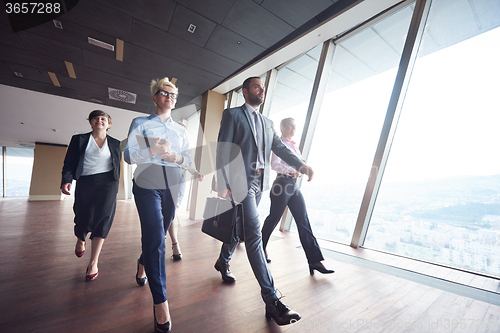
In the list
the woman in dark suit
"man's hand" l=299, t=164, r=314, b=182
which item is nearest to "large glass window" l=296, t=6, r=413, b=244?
"man's hand" l=299, t=164, r=314, b=182

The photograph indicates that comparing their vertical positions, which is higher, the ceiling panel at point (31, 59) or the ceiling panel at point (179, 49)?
the ceiling panel at point (179, 49)

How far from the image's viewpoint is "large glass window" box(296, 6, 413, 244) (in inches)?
127

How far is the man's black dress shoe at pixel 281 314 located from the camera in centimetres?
123

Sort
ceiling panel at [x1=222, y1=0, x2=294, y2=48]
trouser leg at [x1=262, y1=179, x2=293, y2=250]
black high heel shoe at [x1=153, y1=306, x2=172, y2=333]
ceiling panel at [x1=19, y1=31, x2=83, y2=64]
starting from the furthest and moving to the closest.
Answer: ceiling panel at [x1=19, y1=31, x2=83, y2=64], ceiling panel at [x1=222, y1=0, x2=294, y2=48], trouser leg at [x1=262, y1=179, x2=293, y2=250], black high heel shoe at [x1=153, y1=306, x2=172, y2=333]

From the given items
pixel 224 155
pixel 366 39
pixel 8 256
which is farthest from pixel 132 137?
pixel 366 39

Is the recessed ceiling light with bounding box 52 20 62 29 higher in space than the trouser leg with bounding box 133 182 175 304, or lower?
higher

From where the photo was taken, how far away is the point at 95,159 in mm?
1982

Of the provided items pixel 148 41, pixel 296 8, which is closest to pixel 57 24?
pixel 148 41

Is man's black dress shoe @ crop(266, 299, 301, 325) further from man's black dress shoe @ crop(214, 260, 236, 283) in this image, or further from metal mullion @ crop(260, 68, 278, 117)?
metal mullion @ crop(260, 68, 278, 117)

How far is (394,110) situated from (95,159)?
3508mm

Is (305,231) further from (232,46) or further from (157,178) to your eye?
(232,46)

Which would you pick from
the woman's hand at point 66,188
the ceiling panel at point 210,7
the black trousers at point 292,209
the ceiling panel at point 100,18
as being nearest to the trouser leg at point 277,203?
the black trousers at point 292,209

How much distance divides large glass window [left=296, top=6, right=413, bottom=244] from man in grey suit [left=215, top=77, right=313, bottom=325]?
211 centimetres

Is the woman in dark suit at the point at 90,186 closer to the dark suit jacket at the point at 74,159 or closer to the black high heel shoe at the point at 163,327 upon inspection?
the dark suit jacket at the point at 74,159
